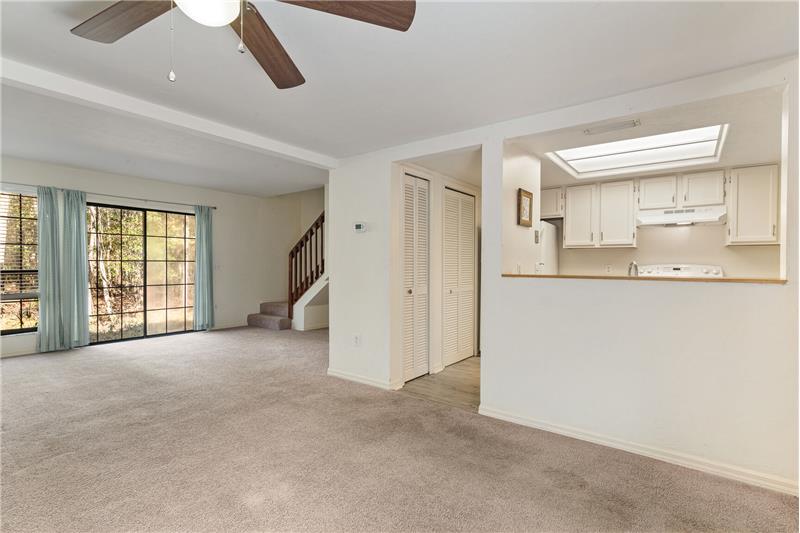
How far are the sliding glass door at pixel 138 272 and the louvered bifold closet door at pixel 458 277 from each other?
190 inches

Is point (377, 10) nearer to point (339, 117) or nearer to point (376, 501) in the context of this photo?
point (339, 117)

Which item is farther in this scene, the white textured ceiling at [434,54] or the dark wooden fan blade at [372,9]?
the white textured ceiling at [434,54]

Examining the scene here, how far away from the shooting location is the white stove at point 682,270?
4.34m

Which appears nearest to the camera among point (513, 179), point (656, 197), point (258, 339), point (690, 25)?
point (690, 25)

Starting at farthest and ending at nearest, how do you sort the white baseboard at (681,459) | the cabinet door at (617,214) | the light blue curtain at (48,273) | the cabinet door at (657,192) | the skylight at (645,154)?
the light blue curtain at (48,273)
the cabinet door at (617,214)
the cabinet door at (657,192)
the skylight at (645,154)
the white baseboard at (681,459)

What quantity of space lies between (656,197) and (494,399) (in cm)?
309

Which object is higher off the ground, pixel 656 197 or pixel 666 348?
pixel 656 197

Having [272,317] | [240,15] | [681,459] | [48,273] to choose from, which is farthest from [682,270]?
[48,273]

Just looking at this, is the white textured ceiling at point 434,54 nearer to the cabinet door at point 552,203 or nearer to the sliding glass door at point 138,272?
the cabinet door at point 552,203

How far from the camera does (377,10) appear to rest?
1393 mm

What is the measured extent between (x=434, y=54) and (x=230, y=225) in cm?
615

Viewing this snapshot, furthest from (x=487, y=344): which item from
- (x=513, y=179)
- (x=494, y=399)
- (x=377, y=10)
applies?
(x=377, y=10)

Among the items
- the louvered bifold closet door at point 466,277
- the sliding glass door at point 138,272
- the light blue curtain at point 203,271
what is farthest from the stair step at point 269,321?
the louvered bifold closet door at point 466,277

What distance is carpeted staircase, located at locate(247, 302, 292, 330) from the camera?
7.05 metres
